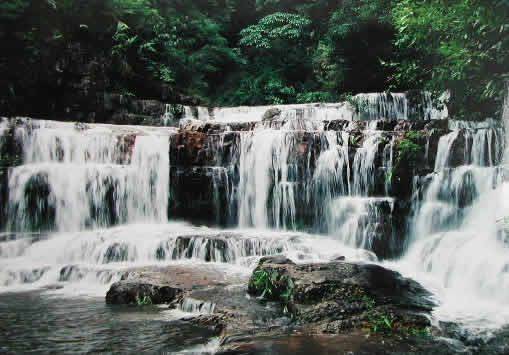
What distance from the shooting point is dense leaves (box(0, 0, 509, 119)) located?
320 inches

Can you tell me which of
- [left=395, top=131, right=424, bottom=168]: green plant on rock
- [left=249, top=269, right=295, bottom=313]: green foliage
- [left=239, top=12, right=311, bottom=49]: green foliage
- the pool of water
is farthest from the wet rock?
[left=239, top=12, right=311, bottom=49]: green foliage

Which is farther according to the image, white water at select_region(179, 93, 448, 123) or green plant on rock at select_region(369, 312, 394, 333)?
white water at select_region(179, 93, 448, 123)

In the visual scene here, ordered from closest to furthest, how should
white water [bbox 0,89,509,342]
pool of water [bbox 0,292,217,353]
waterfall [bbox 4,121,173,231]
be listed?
pool of water [bbox 0,292,217,353], white water [bbox 0,89,509,342], waterfall [bbox 4,121,173,231]

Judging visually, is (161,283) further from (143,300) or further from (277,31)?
(277,31)

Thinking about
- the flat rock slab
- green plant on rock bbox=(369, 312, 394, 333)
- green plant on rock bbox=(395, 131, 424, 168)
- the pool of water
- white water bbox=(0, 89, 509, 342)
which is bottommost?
the pool of water

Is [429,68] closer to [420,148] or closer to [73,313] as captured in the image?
[420,148]

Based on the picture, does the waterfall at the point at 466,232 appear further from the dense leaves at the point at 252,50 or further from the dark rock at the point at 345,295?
the dense leaves at the point at 252,50

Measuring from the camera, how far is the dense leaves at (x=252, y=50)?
320 inches

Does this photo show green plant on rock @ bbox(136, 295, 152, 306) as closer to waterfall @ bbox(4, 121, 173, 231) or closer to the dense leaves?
waterfall @ bbox(4, 121, 173, 231)

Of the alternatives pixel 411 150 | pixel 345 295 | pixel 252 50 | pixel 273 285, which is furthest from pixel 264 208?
pixel 252 50

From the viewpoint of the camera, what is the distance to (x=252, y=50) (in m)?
24.3

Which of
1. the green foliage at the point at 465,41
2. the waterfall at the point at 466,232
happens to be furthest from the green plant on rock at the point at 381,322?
the green foliage at the point at 465,41

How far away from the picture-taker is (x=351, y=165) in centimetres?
1061

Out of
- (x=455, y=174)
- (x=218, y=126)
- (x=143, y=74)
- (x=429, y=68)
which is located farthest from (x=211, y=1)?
(x=455, y=174)
